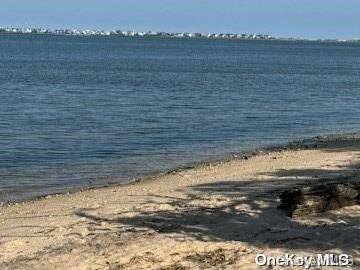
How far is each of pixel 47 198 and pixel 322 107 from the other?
2443cm

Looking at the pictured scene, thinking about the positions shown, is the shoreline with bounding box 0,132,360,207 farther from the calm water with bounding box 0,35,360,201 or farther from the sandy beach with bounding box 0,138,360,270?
the sandy beach with bounding box 0,138,360,270

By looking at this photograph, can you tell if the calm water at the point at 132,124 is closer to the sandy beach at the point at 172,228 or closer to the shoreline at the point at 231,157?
the shoreline at the point at 231,157

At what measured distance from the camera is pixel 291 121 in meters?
27.8

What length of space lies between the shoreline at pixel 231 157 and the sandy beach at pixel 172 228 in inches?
37.6

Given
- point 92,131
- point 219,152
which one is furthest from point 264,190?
point 92,131

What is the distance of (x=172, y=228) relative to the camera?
27.6 ft

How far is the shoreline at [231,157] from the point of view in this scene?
13.5m

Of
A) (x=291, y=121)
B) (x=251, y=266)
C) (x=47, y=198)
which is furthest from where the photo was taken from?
(x=291, y=121)

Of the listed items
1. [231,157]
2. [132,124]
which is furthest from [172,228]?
[132,124]

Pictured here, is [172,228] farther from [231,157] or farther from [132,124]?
[132,124]

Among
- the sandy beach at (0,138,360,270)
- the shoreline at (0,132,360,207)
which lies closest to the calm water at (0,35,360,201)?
the shoreline at (0,132,360,207)

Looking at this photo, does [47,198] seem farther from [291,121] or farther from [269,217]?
[291,121]

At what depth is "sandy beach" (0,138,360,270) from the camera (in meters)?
7.24

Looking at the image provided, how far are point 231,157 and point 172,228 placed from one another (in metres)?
9.96
